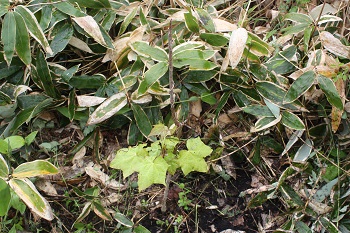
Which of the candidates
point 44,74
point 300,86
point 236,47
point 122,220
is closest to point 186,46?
point 236,47

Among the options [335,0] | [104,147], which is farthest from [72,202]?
[335,0]

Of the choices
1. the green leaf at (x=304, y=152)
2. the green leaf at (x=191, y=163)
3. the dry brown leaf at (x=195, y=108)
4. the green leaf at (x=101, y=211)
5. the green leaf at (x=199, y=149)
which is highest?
the green leaf at (x=199, y=149)

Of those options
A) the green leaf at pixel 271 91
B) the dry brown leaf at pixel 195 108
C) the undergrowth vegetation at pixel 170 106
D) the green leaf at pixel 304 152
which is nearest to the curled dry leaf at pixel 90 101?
the undergrowth vegetation at pixel 170 106

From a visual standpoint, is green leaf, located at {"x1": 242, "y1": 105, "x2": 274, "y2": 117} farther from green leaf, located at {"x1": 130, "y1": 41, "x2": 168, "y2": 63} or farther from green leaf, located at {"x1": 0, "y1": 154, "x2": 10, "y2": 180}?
green leaf, located at {"x1": 0, "y1": 154, "x2": 10, "y2": 180}

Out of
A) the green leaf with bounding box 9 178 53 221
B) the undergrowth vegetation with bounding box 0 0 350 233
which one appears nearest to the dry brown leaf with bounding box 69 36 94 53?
A: the undergrowth vegetation with bounding box 0 0 350 233

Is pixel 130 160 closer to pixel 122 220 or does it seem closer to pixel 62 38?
pixel 122 220

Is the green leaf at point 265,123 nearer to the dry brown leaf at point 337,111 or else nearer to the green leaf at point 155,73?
the dry brown leaf at point 337,111
